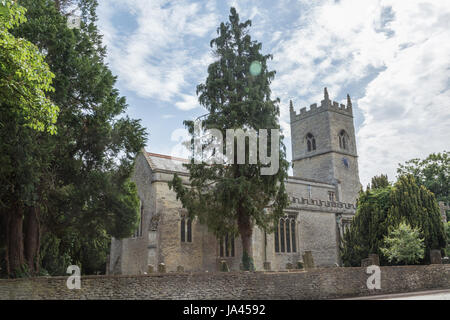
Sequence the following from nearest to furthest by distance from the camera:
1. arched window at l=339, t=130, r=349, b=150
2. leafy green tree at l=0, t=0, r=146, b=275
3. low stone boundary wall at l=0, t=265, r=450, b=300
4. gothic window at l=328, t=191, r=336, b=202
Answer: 1. low stone boundary wall at l=0, t=265, r=450, b=300
2. leafy green tree at l=0, t=0, r=146, b=275
3. gothic window at l=328, t=191, r=336, b=202
4. arched window at l=339, t=130, r=349, b=150

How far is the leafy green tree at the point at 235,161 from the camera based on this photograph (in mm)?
17391

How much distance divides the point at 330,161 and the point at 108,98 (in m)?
30.1

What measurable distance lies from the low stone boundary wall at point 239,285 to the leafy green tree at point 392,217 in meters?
3.26

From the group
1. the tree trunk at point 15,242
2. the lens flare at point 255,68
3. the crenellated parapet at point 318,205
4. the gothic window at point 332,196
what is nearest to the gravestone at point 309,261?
the crenellated parapet at point 318,205

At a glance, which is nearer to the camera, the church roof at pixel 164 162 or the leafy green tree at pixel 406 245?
the leafy green tree at pixel 406 245

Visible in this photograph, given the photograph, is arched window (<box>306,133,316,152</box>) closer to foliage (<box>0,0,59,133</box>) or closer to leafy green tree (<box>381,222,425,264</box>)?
leafy green tree (<box>381,222,425,264</box>)

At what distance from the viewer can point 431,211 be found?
2309cm

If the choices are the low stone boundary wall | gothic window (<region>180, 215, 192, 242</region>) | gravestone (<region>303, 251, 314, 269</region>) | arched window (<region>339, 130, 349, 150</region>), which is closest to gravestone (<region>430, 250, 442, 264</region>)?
the low stone boundary wall

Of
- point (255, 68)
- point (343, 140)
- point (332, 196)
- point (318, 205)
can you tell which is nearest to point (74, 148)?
point (255, 68)

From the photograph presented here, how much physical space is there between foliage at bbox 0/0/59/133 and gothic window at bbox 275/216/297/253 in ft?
67.0

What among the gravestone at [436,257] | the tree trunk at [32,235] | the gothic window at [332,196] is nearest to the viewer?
the tree trunk at [32,235]

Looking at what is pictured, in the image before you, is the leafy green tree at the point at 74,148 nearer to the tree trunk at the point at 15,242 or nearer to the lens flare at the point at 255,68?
the tree trunk at the point at 15,242

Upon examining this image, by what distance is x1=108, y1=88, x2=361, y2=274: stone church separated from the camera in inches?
947

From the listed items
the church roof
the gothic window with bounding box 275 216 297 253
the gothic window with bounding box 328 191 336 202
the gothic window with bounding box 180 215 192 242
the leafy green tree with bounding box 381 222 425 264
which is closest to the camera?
the leafy green tree with bounding box 381 222 425 264
